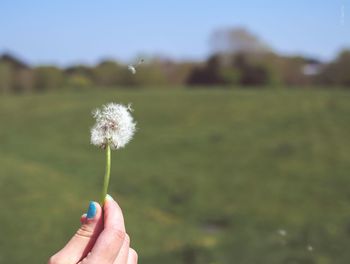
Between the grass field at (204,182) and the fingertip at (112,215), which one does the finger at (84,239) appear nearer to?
the fingertip at (112,215)

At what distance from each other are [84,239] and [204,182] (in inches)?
710

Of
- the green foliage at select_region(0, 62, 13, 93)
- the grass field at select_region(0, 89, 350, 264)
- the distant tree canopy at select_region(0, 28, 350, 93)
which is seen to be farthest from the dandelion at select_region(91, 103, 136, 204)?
the green foliage at select_region(0, 62, 13, 93)

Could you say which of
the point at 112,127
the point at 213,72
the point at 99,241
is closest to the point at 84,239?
the point at 99,241

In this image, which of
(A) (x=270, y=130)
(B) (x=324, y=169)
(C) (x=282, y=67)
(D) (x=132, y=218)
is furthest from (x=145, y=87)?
(D) (x=132, y=218)

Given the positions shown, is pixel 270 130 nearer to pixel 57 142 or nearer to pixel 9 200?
pixel 57 142

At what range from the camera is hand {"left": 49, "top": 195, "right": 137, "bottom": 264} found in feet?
5.10

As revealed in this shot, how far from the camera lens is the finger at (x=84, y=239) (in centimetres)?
159

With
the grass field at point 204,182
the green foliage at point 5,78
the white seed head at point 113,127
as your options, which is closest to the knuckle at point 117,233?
the white seed head at point 113,127

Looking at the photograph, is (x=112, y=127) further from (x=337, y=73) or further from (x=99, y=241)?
(x=337, y=73)

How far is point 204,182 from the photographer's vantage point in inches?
770

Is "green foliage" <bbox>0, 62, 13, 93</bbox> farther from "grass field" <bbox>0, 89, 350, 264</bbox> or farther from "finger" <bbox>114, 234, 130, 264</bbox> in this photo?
"finger" <bbox>114, 234, 130, 264</bbox>

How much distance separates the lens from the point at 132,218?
1617 cm

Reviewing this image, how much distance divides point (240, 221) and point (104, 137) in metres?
14.7

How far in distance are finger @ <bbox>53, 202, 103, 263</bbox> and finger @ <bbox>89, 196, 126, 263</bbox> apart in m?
0.04
